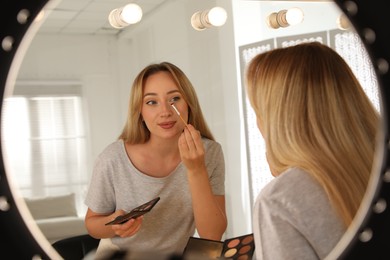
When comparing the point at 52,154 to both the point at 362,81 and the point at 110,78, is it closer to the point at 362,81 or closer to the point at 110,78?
the point at 110,78

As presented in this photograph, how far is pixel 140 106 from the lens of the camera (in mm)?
427

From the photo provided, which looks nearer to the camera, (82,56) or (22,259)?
(22,259)

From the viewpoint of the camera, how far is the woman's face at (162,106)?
0.43 metres

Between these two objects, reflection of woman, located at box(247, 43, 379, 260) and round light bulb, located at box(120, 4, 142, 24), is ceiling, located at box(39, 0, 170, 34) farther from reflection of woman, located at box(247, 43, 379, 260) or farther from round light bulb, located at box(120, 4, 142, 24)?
reflection of woman, located at box(247, 43, 379, 260)

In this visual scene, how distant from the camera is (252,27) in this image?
45 centimetres

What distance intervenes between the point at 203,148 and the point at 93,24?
145 millimetres

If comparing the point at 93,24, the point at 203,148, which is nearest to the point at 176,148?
the point at 203,148

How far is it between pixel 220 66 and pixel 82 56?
13 centimetres

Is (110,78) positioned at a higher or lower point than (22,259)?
higher

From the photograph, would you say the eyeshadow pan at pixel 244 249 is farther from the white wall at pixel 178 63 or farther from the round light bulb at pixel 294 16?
the round light bulb at pixel 294 16

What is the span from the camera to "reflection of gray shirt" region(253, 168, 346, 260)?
1.30 feet

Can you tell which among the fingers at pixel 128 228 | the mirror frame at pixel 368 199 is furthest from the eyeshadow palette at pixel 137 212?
the mirror frame at pixel 368 199

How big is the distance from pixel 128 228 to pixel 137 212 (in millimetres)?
17

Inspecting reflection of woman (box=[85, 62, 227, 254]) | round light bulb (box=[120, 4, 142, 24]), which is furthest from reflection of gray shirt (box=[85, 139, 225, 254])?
round light bulb (box=[120, 4, 142, 24])
